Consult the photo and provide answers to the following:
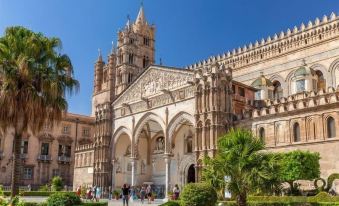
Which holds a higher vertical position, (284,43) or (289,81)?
(284,43)

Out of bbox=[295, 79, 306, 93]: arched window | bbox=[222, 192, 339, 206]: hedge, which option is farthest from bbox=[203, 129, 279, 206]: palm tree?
bbox=[295, 79, 306, 93]: arched window

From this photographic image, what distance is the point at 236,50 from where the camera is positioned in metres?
48.9

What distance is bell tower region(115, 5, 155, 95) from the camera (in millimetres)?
60469

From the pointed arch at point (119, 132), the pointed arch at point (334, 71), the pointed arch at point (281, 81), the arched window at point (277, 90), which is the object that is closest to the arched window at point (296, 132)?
the pointed arch at point (334, 71)

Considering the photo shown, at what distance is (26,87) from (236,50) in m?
32.3

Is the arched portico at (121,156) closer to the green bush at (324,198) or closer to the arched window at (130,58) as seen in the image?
the arched window at (130,58)

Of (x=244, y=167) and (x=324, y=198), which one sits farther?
(x=324, y=198)

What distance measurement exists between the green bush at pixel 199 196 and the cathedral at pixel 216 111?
11.1 metres

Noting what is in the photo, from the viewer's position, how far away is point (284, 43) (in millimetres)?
→ 43625

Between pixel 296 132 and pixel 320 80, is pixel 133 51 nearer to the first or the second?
pixel 320 80

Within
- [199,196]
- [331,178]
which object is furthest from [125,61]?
[199,196]

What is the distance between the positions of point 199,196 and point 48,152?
40.2 metres

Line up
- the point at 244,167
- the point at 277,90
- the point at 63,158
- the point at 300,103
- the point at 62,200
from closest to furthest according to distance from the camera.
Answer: the point at 244,167 → the point at 62,200 → the point at 300,103 → the point at 277,90 → the point at 63,158

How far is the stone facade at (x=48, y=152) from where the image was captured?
166ft
